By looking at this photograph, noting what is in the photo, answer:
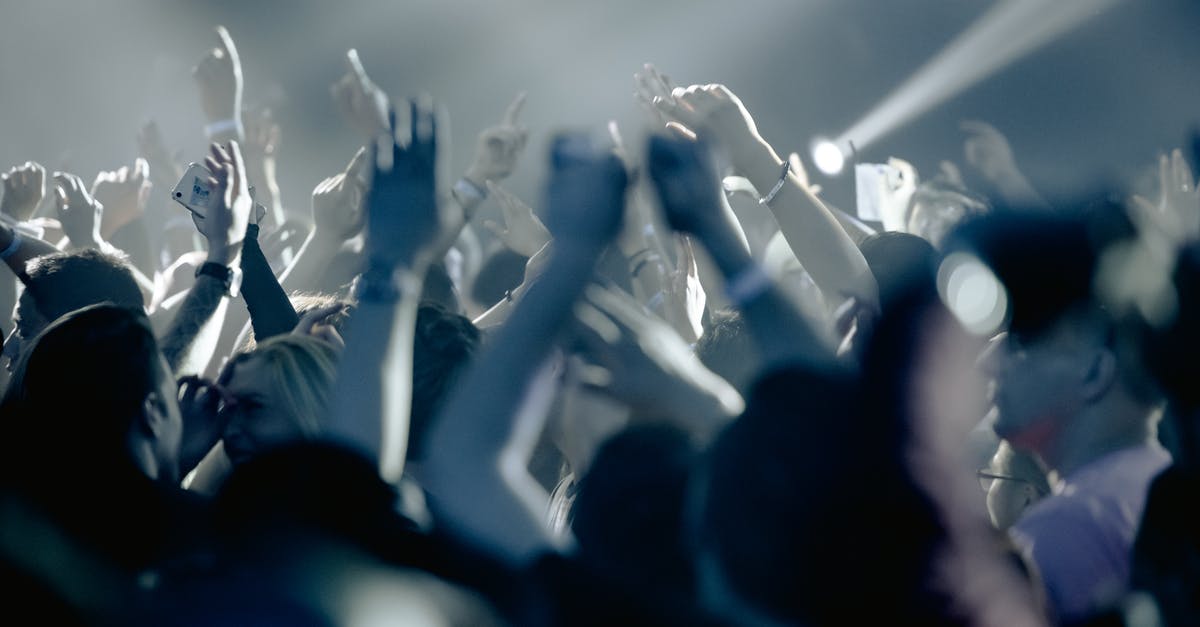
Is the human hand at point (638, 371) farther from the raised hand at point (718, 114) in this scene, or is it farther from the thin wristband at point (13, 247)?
the thin wristband at point (13, 247)

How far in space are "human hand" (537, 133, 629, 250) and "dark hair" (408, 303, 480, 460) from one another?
482 millimetres

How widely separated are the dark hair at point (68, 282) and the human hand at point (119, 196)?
1.52m

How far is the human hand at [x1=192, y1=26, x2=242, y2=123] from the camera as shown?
399 centimetres

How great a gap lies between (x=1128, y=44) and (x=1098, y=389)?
4.79 m

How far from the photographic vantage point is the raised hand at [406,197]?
1.33 m

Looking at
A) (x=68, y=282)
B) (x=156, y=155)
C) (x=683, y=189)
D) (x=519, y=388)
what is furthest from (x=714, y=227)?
(x=156, y=155)

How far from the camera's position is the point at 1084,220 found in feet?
5.34

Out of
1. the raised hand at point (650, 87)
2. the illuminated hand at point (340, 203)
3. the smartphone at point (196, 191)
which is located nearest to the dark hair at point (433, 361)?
the smartphone at point (196, 191)

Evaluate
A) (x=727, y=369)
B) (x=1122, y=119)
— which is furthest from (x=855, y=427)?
(x=1122, y=119)

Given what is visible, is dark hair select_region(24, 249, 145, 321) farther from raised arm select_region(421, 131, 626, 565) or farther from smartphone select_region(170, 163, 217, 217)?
raised arm select_region(421, 131, 626, 565)

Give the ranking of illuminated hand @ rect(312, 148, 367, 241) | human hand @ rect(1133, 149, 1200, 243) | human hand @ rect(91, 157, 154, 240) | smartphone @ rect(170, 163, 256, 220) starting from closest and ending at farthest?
smartphone @ rect(170, 163, 256, 220) < human hand @ rect(1133, 149, 1200, 243) < illuminated hand @ rect(312, 148, 367, 241) < human hand @ rect(91, 157, 154, 240)

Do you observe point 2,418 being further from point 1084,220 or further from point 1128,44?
point 1128,44

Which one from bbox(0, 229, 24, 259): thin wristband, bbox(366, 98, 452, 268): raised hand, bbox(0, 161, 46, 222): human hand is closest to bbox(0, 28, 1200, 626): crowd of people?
bbox(366, 98, 452, 268): raised hand

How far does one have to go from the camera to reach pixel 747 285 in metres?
1.27
